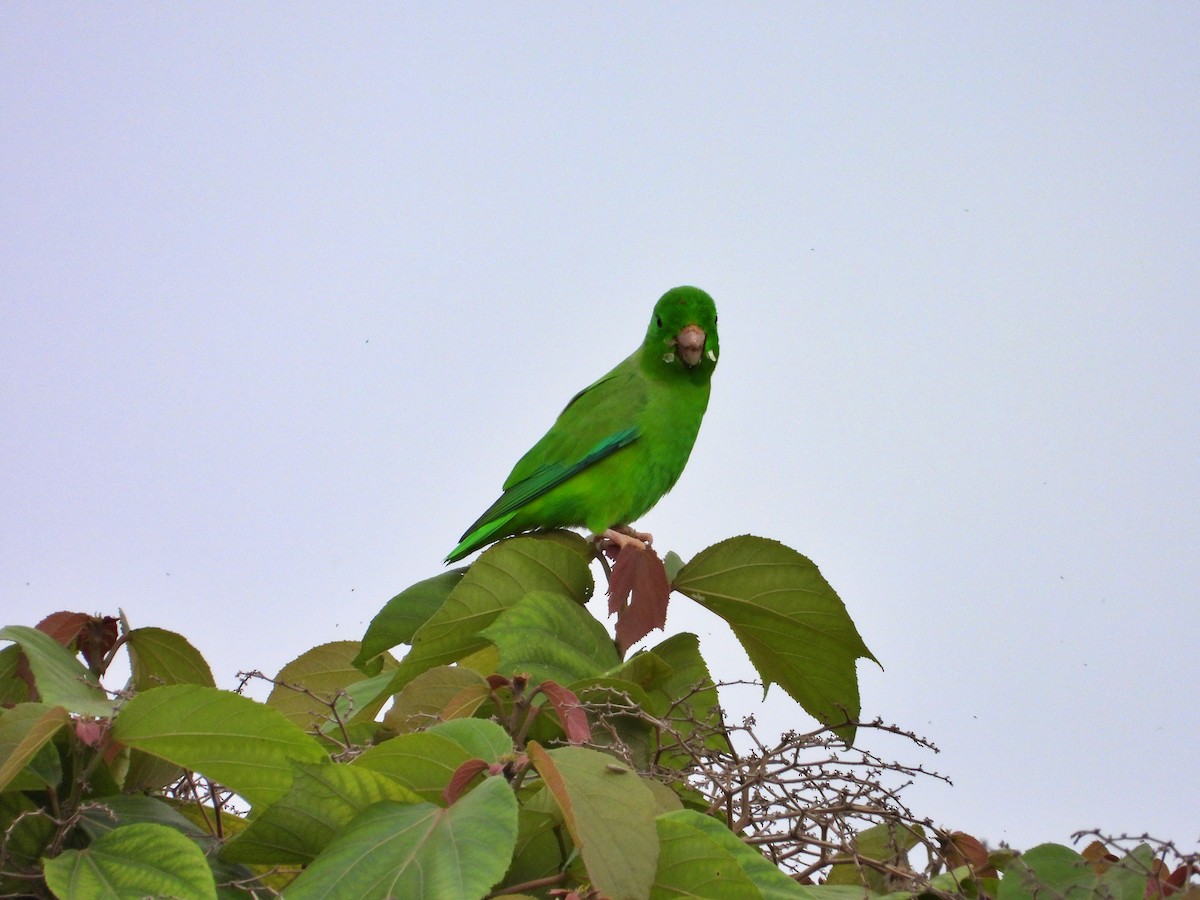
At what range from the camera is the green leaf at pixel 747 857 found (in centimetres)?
137

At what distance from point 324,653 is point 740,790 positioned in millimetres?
1029

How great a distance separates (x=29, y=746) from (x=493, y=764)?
54 centimetres

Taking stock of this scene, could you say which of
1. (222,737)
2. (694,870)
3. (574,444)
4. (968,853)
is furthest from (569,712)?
(574,444)

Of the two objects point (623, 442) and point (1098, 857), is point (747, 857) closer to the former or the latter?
point (1098, 857)

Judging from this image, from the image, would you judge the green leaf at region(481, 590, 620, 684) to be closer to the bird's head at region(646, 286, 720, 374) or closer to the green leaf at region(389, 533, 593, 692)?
the green leaf at region(389, 533, 593, 692)

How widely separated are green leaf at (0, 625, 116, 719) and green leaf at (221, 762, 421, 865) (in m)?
0.31

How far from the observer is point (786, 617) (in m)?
2.17

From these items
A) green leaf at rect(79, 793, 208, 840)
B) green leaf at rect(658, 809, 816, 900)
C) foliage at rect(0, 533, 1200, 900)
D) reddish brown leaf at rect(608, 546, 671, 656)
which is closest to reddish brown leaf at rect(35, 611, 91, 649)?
foliage at rect(0, 533, 1200, 900)

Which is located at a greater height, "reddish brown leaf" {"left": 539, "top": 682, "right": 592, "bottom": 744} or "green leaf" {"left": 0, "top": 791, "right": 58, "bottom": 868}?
"reddish brown leaf" {"left": 539, "top": 682, "right": 592, "bottom": 744}

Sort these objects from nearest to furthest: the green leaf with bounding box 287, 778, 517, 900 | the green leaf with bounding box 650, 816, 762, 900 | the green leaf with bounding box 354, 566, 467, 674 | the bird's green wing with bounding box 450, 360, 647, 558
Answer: the green leaf with bounding box 287, 778, 517, 900 → the green leaf with bounding box 650, 816, 762, 900 → the green leaf with bounding box 354, 566, 467, 674 → the bird's green wing with bounding box 450, 360, 647, 558

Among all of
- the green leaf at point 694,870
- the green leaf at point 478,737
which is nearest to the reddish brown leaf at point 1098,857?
the green leaf at point 694,870

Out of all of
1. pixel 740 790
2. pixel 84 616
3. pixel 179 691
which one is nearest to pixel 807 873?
pixel 740 790

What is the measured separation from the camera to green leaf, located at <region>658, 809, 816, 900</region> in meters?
1.37

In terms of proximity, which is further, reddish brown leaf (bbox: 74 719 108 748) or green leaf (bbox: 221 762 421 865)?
reddish brown leaf (bbox: 74 719 108 748)
